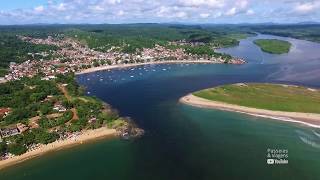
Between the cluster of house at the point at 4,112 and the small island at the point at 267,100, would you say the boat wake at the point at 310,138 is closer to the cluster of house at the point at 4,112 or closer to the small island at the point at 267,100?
the small island at the point at 267,100

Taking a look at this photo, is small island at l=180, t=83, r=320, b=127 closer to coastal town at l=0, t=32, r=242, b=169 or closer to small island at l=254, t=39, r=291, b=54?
coastal town at l=0, t=32, r=242, b=169

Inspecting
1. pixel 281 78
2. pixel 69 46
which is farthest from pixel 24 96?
pixel 69 46

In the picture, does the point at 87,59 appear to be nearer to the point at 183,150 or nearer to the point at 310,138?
the point at 183,150

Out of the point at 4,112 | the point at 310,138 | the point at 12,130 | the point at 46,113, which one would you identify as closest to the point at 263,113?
the point at 310,138

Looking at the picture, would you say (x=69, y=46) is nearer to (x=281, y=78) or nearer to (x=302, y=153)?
(x=281, y=78)

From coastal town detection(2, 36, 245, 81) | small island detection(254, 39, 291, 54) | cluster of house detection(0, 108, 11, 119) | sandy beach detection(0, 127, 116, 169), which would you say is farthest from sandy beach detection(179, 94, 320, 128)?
small island detection(254, 39, 291, 54)
